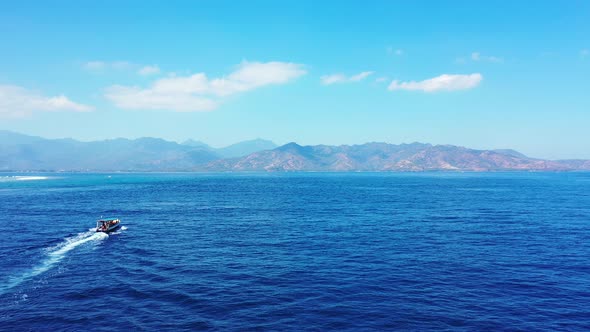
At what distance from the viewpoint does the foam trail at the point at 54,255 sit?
163ft

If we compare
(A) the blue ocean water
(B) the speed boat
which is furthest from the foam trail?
(B) the speed boat

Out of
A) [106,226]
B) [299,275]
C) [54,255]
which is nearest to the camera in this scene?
[299,275]

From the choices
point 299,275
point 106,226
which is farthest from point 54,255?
point 299,275

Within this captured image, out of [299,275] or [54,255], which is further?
[54,255]

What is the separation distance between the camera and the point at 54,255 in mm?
64438

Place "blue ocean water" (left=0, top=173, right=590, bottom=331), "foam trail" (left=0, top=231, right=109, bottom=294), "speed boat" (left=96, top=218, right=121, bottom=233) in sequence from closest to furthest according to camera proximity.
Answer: "blue ocean water" (left=0, top=173, right=590, bottom=331), "foam trail" (left=0, top=231, right=109, bottom=294), "speed boat" (left=96, top=218, right=121, bottom=233)

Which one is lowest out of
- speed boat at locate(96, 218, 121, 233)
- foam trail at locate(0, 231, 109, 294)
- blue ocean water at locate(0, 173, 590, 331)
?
blue ocean water at locate(0, 173, 590, 331)

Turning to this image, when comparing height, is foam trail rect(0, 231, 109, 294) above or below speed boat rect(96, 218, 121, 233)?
below

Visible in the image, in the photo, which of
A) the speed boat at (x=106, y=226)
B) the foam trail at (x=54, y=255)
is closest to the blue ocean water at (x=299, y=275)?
the foam trail at (x=54, y=255)

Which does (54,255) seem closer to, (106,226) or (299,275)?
(106,226)

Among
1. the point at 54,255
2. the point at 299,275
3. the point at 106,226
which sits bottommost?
the point at 299,275

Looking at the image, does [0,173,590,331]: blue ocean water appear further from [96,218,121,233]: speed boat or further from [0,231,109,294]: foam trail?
[96,218,121,233]: speed boat

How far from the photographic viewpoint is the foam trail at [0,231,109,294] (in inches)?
1958

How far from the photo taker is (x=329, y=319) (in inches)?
1497
